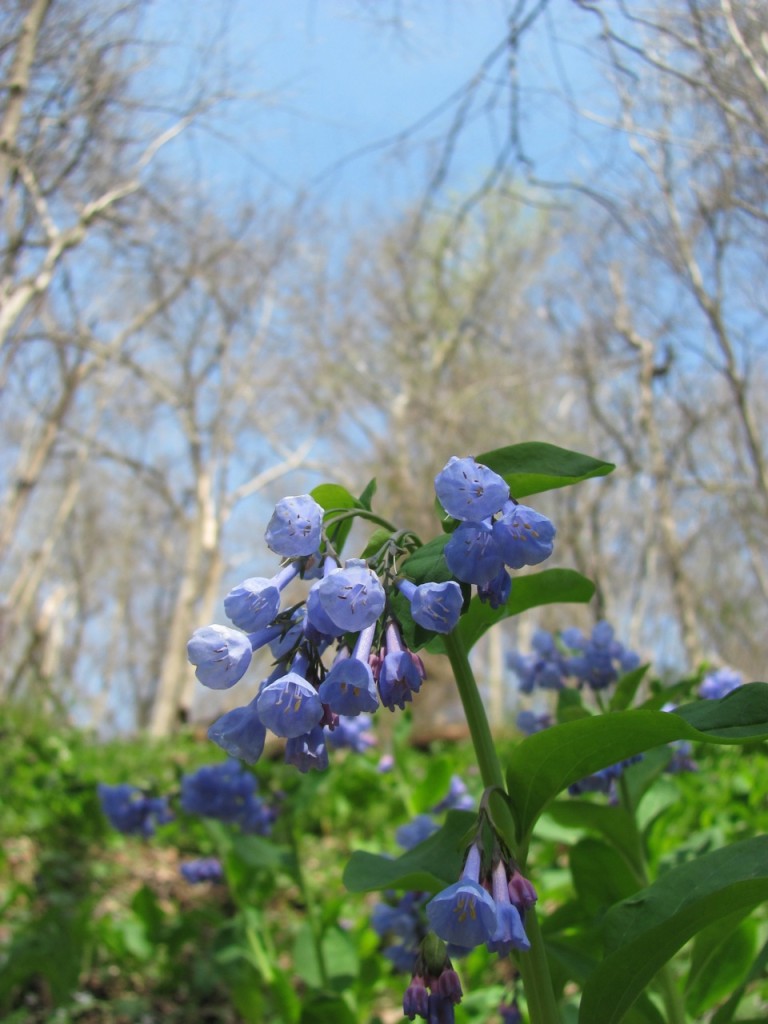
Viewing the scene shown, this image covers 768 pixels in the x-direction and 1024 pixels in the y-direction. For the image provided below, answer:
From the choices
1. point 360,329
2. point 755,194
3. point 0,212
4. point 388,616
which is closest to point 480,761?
point 388,616

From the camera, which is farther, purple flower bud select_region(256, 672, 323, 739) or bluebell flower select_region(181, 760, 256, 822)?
bluebell flower select_region(181, 760, 256, 822)

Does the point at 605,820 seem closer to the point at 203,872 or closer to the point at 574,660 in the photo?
the point at 574,660

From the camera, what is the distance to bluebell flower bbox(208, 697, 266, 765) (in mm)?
859

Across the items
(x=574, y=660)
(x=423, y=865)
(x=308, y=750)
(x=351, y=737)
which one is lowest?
(x=423, y=865)

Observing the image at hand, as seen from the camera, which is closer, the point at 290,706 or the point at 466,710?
the point at 290,706

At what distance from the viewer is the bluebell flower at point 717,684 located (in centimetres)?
194

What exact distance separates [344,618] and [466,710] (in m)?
0.24

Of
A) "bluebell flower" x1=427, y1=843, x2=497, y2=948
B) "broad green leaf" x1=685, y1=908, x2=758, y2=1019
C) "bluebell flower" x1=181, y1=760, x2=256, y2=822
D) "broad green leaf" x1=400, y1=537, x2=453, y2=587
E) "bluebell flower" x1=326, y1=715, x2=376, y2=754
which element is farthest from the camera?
"bluebell flower" x1=326, y1=715, x2=376, y2=754

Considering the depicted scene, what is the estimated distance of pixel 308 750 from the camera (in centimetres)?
82

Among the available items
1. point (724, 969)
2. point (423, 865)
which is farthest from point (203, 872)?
point (423, 865)

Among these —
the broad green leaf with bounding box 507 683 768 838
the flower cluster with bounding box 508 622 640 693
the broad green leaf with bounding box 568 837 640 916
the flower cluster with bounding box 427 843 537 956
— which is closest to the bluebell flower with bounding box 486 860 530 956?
the flower cluster with bounding box 427 843 537 956

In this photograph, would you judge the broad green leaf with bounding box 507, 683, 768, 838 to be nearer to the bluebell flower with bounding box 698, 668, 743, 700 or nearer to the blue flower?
the blue flower

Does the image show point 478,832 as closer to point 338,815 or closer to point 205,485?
point 338,815

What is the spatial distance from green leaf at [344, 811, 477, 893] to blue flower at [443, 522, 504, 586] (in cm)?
30
